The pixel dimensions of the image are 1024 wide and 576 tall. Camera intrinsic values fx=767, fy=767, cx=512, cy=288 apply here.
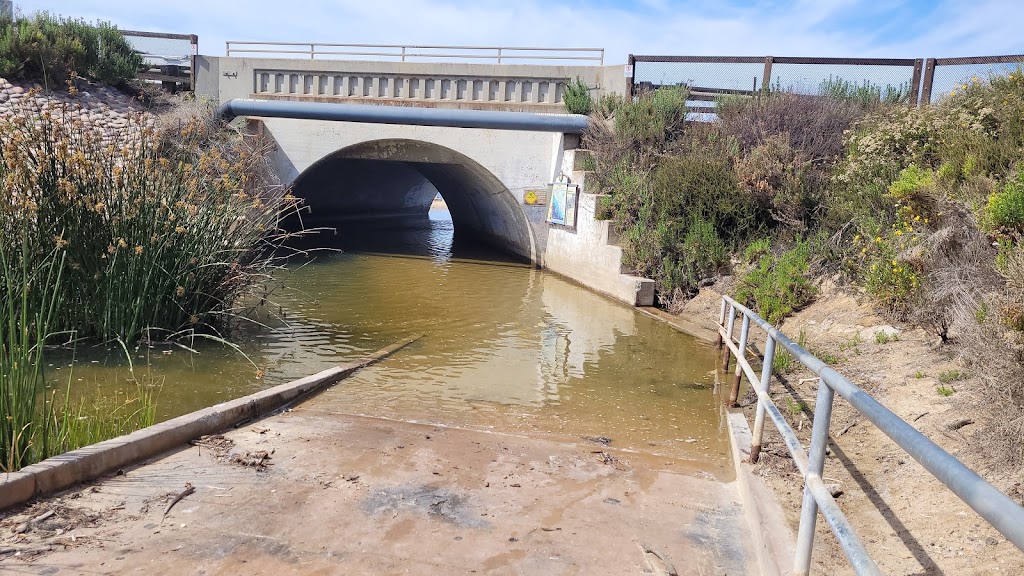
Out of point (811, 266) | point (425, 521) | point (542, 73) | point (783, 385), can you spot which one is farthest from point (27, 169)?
→ point (542, 73)

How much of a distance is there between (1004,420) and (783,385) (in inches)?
117

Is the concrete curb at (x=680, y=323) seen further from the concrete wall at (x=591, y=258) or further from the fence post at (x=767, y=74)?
the fence post at (x=767, y=74)

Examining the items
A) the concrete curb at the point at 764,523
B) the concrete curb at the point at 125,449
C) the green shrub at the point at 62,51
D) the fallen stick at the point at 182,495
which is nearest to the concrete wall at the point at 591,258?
the concrete curb at the point at 125,449

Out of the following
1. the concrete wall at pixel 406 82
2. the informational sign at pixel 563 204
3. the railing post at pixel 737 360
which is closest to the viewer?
the railing post at pixel 737 360

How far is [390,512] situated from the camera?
3.85 metres

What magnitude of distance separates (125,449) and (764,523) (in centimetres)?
339

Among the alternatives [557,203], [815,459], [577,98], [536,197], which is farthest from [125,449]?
[577,98]

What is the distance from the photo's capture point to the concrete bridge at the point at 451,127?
1683cm

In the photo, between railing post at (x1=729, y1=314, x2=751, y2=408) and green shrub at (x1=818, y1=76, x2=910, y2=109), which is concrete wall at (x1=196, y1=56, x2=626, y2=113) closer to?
green shrub at (x1=818, y1=76, x2=910, y2=109)

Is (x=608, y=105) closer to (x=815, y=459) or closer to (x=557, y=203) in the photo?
(x=557, y=203)

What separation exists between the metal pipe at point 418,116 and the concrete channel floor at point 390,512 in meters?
12.0

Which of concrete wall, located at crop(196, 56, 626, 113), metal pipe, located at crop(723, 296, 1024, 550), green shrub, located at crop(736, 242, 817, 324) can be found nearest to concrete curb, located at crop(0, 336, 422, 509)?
metal pipe, located at crop(723, 296, 1024, 550)

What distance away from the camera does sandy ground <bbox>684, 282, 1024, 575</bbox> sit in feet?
10.9

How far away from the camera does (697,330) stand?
10.9m
